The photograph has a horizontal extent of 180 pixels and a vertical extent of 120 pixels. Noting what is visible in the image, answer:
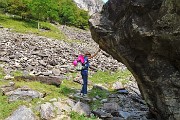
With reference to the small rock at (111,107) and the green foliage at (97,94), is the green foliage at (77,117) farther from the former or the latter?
the small rock at (111,107)

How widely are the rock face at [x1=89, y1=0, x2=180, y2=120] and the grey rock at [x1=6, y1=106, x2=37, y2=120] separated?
543 cm

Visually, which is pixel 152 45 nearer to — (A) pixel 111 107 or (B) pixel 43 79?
(A) pixel 111 107

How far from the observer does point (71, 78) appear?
26500 millimetres

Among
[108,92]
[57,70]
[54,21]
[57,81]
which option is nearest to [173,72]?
[108,92]

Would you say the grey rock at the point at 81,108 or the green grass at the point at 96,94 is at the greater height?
the grey rock at the point at 81,108

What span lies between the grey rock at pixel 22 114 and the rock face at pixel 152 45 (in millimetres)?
5425

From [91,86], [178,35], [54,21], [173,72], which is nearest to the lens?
[178,35]

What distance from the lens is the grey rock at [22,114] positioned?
16.0 m

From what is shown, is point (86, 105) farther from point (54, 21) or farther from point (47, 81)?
point (54, 21)

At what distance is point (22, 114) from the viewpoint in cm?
1612

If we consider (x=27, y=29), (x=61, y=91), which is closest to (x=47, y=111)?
(x=61, y=91)

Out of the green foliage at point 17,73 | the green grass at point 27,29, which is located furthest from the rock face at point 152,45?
the green grass at point 27,29

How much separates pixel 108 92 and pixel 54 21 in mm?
73197

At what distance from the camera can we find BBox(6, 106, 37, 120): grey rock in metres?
16.0
